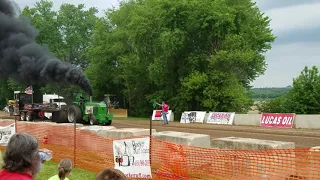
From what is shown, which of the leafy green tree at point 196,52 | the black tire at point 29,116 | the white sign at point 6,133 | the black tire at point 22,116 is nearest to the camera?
the white sign at point 6,133

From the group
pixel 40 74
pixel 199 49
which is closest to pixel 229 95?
pixel 199 49

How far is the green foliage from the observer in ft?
101

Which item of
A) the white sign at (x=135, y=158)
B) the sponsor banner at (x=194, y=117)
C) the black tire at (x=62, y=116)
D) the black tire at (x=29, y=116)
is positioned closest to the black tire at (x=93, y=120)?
the black tire at (x=62, y=116)

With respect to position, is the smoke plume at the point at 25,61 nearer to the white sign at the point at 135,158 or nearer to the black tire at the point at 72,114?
the black tire at the point at 72,114

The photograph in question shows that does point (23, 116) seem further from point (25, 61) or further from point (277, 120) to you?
point (277, 120)

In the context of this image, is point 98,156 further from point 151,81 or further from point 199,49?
point 151,81

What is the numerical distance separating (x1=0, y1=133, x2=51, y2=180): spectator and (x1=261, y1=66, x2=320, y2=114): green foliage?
3043 centimetres

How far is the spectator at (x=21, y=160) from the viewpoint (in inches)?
110

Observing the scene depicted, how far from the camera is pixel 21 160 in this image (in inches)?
111

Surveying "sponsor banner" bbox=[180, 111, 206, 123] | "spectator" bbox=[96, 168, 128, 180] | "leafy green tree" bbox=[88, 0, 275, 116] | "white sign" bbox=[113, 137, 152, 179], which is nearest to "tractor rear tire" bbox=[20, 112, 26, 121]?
"sponsor banner" bbox=[180, 111, 206, 123]

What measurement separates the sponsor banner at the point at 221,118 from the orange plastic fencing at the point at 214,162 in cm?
1765

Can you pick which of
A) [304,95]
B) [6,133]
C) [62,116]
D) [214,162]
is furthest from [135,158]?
[304,95]

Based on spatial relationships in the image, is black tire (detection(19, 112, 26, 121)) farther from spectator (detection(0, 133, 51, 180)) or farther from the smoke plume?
spectator (detection(0, 133, 51, 180))

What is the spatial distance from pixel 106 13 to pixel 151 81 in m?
13.8
